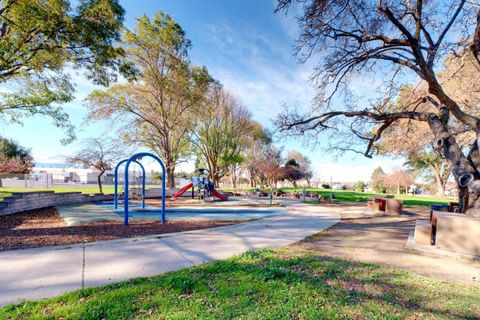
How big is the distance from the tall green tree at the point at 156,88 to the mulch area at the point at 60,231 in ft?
41.0

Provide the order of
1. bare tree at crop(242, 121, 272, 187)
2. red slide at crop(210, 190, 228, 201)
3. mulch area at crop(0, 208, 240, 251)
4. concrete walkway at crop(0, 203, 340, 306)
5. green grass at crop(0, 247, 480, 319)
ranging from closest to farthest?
green grass at crop(0, 247, 480, 319) < concrete walkway at crop(0, 203, 340, 306) < mulch area at crop(0, 208, 240, 251) < red slide at crop(210, 190, 228, 201) < bare tree at crop(242, 121, 272, 187)

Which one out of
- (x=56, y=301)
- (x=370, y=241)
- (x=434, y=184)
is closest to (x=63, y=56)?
(x=56, y=301)

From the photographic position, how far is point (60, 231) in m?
6.18

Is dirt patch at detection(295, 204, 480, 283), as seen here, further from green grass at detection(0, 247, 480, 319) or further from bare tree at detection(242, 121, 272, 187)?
bare tree at detection(242, 121, 272, 187)

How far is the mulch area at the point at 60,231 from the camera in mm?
5184

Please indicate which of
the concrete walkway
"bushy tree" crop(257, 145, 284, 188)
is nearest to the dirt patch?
the concrete walkway

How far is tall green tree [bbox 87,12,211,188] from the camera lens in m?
17.8

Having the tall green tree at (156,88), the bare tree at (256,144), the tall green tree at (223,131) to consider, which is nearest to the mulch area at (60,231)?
the tall green tree at (156,88)

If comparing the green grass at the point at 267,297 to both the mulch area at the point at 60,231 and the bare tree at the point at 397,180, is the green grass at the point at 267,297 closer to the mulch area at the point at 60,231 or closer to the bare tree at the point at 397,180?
the mulch area at the point at 60,231

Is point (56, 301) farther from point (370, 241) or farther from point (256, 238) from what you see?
point (370, 241)

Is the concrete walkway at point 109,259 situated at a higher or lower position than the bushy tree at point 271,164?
lower

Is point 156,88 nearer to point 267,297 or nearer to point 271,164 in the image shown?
point 271,164

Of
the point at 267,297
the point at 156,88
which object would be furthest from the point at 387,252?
the point at 156,88

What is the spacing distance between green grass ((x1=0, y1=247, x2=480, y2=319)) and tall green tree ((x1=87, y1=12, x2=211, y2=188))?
1662 centimetres
